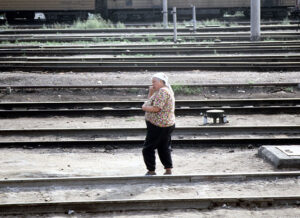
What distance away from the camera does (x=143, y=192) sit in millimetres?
6832

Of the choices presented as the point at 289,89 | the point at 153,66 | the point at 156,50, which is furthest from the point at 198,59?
the point at 289,89

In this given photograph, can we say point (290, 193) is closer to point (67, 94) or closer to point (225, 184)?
point (225, 184)

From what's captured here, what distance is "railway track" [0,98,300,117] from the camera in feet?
38.0

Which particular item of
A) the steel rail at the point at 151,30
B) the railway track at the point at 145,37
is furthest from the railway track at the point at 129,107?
the steel rail at the point at 151,30

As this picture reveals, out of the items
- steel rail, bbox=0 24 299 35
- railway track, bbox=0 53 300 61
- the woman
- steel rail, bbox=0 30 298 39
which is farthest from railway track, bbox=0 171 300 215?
steel rail, bbox=0 24 299 35

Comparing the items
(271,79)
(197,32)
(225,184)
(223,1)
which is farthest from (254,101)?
(223,1)

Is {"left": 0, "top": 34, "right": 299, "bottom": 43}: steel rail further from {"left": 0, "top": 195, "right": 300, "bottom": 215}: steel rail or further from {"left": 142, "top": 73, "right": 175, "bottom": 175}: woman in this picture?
{"left": 0, "top": 195, "right": 300, "bottom": 215}: steel rail

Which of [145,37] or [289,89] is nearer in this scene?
[289,89]

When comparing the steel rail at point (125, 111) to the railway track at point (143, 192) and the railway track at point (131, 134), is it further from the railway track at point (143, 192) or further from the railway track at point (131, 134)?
the railway track at point (143, 192)

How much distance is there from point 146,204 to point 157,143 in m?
1.14

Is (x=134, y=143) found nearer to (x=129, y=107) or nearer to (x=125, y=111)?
(x=125, y=111)

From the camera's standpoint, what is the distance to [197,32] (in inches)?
979

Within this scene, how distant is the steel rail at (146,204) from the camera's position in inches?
246

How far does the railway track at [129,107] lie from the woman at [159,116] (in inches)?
166
